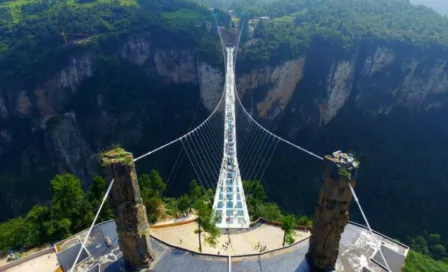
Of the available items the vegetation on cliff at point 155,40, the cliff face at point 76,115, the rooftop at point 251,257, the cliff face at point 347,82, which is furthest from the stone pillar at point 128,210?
the cliff face at point 347,82

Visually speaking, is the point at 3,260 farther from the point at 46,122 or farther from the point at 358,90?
the point at 358,90

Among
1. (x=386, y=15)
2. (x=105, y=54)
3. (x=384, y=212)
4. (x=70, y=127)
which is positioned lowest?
Result: (x=384, y=212)

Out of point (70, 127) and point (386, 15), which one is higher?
point (386, 15)

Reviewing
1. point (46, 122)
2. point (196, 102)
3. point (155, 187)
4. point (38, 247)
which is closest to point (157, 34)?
point (196, 102)

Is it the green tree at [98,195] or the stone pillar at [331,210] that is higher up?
the stone pillar at [331,210]

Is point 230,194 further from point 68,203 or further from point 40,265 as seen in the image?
point 40,265

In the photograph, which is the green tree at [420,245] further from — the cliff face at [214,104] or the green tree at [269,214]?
the green tree at [269,214]
